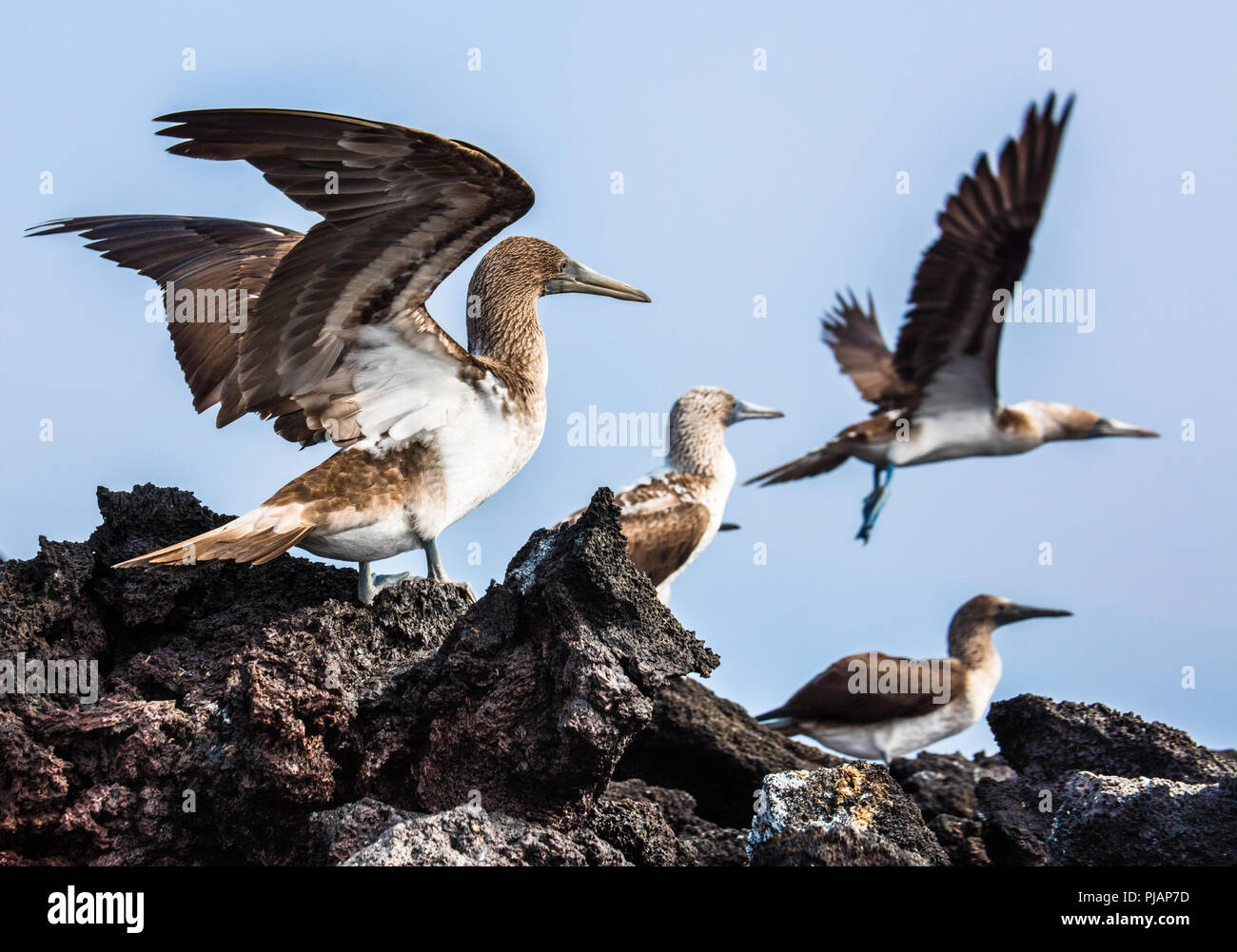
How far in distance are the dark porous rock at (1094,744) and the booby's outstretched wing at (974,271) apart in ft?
17.3

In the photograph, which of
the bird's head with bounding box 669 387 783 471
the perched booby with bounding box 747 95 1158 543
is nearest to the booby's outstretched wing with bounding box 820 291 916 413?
the perched booby with bounding box 747 95 1158 543

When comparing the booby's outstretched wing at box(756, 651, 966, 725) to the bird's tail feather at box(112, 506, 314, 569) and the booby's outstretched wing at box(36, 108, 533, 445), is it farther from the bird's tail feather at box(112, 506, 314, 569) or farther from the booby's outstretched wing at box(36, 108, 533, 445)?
the bird's tail feather at box(112, 506, 314, 569)

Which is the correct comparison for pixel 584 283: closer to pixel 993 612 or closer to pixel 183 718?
pixel 183 718

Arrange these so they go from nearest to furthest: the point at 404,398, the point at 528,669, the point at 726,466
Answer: the point at 528,669 < the point at 404,398 < the point at 726,466

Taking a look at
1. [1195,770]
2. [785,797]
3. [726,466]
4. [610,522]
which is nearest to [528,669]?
[610,522]

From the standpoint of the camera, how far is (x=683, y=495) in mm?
10805

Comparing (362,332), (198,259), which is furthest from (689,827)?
(198,259)

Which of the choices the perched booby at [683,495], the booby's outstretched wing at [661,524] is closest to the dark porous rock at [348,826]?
the perched booby at [683,495]

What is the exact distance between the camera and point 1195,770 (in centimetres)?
612

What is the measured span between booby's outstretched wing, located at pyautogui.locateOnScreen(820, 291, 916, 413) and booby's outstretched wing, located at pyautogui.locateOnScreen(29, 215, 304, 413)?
8528mm

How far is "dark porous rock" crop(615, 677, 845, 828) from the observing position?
7453 millimetres

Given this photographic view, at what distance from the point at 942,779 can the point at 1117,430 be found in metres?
8.54
